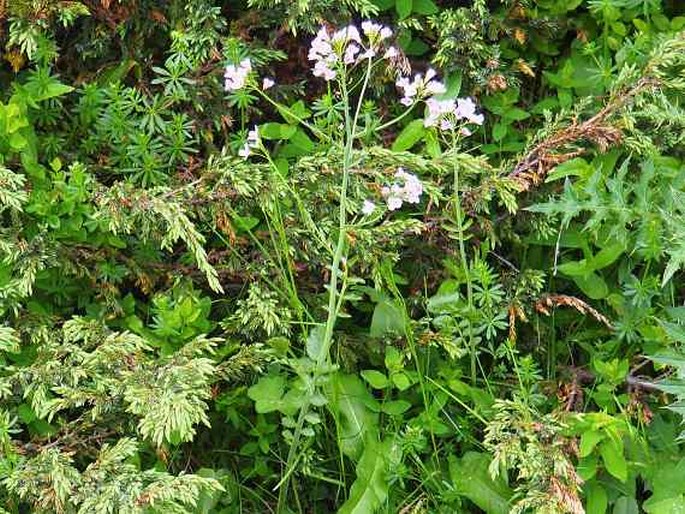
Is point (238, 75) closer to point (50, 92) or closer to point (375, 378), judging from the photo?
point (50, 92)

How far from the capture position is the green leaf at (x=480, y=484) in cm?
226

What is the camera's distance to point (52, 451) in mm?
2072

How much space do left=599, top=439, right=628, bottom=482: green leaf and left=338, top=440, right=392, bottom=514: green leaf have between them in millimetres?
465

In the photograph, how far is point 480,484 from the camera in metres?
2.28

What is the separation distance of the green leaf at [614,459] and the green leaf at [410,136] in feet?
2.72

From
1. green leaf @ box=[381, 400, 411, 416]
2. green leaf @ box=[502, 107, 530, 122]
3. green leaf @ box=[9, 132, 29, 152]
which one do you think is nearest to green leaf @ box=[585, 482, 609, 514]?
green leaf @ box=[381, 400, 411, 416]

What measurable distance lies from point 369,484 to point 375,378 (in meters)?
0.24

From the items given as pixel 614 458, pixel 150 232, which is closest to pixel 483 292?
pixel 614 458

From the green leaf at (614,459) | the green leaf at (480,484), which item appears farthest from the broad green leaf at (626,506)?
the green leaf at (480,484)

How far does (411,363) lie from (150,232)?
693mm

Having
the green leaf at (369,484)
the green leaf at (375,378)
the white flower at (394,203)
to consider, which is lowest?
the green leaf at (369,484)

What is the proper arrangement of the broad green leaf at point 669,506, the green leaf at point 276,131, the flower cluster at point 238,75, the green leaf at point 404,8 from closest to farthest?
the broad green leaf at point 669,506 → the flower cluster at point 238,75 → the green leaf at point 276,131 → the green leaf at point 404,8

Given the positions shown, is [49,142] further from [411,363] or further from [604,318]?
[604,318]

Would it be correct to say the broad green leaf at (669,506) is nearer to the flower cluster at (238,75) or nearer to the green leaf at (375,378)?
the green leaf at (375,378)
